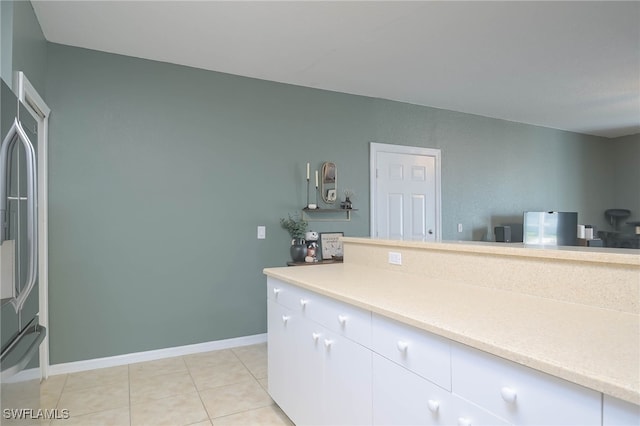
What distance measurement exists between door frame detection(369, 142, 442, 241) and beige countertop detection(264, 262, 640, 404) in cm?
242

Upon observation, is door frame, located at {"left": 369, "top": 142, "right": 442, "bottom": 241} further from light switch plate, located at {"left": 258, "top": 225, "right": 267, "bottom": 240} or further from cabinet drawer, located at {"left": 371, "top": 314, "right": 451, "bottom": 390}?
cabinet drawer, located at {"left": 371, "top": 314, "right": 451, "bottom": 390}

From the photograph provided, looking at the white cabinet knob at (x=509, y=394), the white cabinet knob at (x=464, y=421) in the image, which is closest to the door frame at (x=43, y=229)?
the white cabinet knob at (x=464, y=421)

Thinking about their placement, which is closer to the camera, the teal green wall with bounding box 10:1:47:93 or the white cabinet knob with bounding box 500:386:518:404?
the white cabinet knob with bounding box 500:386:518:404

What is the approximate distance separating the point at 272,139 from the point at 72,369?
2.57 m

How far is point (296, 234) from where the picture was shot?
12.2ft

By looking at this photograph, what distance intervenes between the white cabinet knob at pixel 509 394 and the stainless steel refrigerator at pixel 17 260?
1.56 meters

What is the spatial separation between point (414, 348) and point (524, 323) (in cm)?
33

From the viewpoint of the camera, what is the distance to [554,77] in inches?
145

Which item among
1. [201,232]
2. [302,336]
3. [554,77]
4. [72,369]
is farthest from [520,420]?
[554,77]

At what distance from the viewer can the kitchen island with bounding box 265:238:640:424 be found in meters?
0.82

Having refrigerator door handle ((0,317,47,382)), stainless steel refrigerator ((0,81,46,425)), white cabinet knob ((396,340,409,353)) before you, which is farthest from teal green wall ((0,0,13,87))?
white cabinet knob ((396,340,409,353))

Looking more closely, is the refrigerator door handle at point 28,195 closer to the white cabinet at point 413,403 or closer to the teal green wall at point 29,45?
the teal green wall at point 29,45

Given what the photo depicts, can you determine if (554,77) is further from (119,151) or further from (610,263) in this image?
(119,151)

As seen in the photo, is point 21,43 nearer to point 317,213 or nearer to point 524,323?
point 317,213
